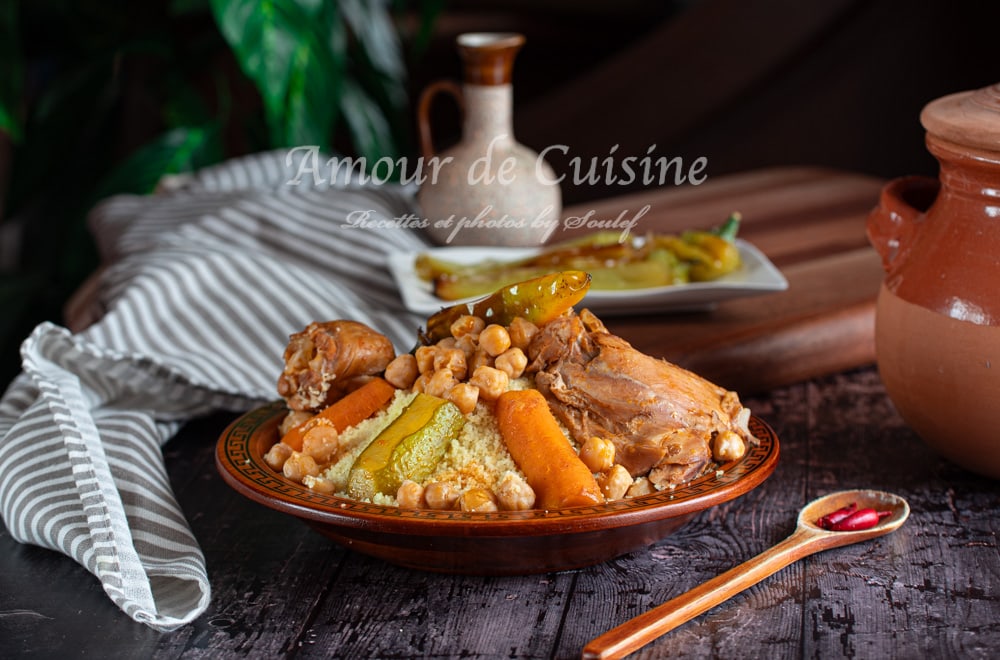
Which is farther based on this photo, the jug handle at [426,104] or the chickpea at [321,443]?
the jug handle at [426,104]

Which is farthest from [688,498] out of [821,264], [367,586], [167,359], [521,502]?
[821,264]

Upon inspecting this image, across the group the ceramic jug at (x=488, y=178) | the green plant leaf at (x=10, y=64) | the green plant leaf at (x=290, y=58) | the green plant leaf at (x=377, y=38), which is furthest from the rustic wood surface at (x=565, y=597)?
the green plant leaf at (x=377, y=38)

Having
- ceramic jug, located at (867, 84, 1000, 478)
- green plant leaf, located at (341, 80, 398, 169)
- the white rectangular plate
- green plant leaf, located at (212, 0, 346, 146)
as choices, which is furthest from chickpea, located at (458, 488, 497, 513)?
green plant leaf, located at (341, 80, 398, 169)

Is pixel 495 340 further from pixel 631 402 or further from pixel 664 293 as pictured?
pixel 664 293

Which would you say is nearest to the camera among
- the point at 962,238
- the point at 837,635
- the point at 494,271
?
the point at 837,635

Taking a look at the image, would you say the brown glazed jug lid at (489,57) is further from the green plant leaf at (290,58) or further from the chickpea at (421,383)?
the chickpea at (421,383)

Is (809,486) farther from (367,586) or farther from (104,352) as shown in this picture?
(104,352)
